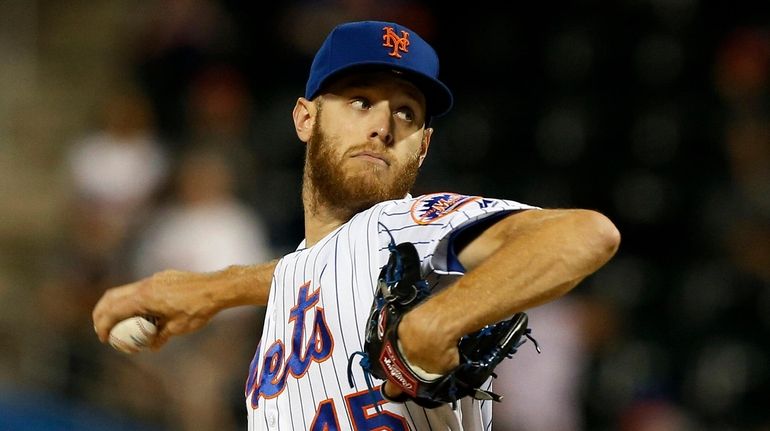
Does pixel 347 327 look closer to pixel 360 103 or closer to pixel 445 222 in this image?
pixel 445 222

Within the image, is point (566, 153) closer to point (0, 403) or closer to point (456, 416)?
point (0, 403)

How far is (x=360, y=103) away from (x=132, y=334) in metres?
0.95

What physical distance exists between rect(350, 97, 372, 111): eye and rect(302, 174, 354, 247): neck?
29cm

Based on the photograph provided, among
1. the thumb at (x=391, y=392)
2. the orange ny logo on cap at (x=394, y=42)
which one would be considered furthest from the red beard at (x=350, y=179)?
the thumb at (x=391, y=392)

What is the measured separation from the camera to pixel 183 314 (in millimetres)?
3281

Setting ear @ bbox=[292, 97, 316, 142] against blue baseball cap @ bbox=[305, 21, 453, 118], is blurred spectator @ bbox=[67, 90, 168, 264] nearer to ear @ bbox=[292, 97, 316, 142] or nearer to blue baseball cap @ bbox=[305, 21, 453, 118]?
ear @ bbox=[292, 97, 316, 142]

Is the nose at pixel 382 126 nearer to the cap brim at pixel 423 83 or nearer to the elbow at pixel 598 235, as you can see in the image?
the cap brim at pixel 423 83

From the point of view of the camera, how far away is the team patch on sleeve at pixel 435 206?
2273mm

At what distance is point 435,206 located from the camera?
2330mm

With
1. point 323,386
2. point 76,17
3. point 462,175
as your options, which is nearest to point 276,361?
point 323,386

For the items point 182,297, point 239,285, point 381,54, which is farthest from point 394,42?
point 182,297

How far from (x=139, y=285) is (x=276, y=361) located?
2.31 ft

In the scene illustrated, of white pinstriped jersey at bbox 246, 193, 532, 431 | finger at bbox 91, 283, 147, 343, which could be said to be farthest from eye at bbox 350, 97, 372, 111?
finger at bbox 91, 283, 147, 343

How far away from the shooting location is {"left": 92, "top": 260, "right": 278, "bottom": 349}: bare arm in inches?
126
